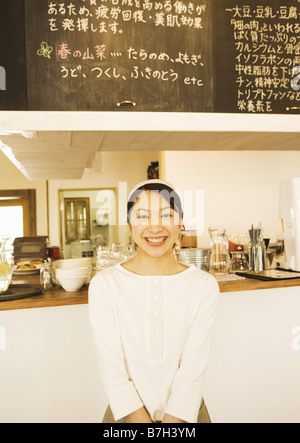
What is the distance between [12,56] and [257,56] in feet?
3.85

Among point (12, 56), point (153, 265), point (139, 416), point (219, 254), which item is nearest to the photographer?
point (139, 416)

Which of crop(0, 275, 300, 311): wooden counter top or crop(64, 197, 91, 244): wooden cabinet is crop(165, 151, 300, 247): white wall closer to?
crop(64, 197, 91, 244): wooden cabinet

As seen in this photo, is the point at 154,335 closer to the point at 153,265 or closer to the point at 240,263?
the point at 153,265

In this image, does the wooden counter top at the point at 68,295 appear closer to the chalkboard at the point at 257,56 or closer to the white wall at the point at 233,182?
the chalkboard at the point at 257,56

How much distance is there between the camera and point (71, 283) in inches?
61.7

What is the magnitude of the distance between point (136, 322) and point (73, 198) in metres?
4.78

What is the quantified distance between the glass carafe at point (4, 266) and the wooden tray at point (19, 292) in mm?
37

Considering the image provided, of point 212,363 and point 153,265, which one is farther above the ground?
point 153,265

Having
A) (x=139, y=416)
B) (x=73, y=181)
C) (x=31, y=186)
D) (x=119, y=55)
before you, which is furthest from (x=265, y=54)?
(x=31, y=186)

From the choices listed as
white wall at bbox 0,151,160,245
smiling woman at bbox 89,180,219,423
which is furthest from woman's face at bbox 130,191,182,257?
white wall at bbox 0,151,160,245

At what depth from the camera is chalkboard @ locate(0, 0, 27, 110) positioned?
161 centimetres

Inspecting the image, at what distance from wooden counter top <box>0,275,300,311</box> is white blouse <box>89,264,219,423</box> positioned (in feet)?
0.95
